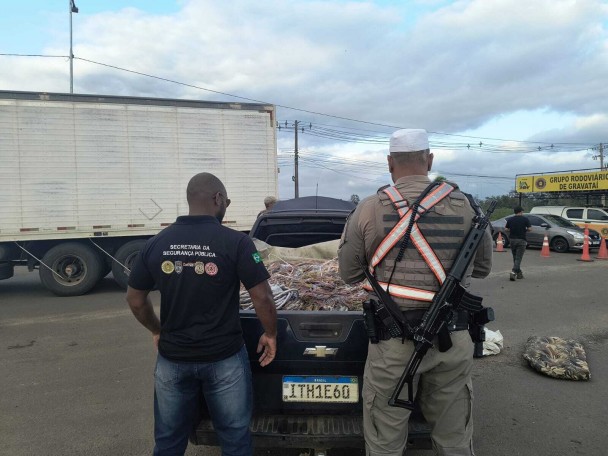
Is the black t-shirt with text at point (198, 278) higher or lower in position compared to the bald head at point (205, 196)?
lower

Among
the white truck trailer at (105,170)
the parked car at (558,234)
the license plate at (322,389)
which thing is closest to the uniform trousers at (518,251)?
the parked car at (558,234)

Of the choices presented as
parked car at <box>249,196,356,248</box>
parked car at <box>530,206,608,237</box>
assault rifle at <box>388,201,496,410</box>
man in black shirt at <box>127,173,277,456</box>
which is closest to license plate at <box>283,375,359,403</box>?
man in black shirt at <box>127,173,277,456</box>

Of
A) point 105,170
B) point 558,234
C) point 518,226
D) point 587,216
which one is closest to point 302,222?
point 105,170

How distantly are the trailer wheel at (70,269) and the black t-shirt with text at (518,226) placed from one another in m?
9.49

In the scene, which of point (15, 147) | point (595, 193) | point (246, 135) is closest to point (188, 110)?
point (246, 135)

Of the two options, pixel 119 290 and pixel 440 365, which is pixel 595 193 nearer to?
pixel 119 290

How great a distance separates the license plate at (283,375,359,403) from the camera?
2.61 m

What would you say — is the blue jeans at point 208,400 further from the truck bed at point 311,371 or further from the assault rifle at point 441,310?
the assault rifle at point 441,310

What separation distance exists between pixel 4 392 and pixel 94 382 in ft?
2.57

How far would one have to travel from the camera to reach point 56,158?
27.9ft

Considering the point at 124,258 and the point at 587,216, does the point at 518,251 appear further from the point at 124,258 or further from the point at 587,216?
the point at 587,216

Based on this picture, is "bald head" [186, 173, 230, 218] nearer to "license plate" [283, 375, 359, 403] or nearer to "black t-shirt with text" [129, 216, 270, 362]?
"black t-shirt with text" [129, 216, 270, 362]

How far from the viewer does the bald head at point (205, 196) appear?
7.62 feet

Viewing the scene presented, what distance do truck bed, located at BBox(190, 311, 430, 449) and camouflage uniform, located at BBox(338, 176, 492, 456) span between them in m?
0.33
